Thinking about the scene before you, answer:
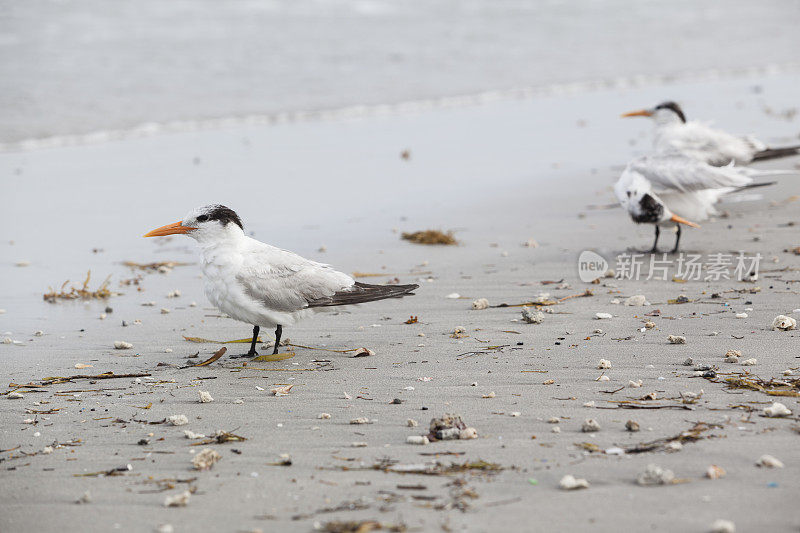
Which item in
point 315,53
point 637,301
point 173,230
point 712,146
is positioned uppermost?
point 315,53

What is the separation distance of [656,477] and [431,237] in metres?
4.77

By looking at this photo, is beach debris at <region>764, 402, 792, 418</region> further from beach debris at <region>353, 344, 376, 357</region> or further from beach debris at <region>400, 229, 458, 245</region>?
beach debris at <region>400, 229, 458, 245</region>

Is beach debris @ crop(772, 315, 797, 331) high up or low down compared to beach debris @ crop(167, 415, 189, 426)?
up

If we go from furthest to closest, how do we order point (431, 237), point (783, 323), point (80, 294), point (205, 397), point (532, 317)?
point (431, 237) < point (80, 294) < point (532, 317) < point (783, 323) < point (205, 397)

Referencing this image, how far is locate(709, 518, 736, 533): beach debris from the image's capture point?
2.66 metres

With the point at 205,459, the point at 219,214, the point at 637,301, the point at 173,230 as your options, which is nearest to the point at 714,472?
the point at 205,459

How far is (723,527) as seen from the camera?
8.75 ft

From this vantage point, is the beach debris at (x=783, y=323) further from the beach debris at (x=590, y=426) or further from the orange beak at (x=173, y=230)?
the orange beak at (x=173, y=230)

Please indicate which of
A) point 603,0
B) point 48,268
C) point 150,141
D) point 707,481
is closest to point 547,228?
point 48,268

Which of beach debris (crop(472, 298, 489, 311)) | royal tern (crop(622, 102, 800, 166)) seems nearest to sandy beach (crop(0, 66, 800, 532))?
beach debris (crop(472, 298, 489, 311))

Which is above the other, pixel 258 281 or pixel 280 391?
pixel 258 281

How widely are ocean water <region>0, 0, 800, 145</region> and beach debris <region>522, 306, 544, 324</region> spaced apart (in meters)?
9.71

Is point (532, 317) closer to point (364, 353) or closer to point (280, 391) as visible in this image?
point (364, 353)

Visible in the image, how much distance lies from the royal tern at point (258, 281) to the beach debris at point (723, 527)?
2702 millimetres
